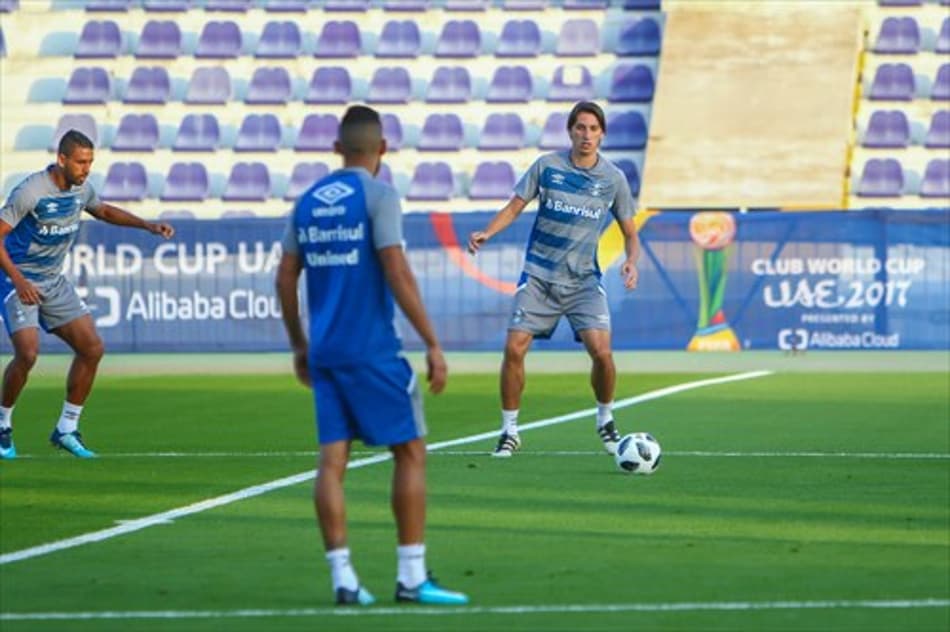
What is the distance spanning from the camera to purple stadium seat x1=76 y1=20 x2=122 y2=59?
2029 inches

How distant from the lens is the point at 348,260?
8664mm

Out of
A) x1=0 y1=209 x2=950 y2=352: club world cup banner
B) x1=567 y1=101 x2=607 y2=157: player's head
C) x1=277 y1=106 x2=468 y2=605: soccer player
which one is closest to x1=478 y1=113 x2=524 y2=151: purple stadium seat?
x1=0 y1=209 x2=950 y2=352: club world cup banner

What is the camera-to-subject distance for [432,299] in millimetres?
35156

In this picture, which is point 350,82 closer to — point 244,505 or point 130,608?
point 244,505

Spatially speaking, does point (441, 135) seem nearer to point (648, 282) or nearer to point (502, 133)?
point (502, 133)

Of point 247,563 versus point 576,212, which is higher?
point 576,212

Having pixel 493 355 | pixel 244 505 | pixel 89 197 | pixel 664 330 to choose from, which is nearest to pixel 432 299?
pixel 493 355

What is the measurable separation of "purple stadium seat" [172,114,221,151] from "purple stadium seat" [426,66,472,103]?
4667 mm

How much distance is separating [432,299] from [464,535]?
2431 centimetres

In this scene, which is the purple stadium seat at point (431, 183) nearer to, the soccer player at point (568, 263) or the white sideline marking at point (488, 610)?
the soccer player at point (568, 263)

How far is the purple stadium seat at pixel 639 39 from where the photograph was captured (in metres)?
50.0

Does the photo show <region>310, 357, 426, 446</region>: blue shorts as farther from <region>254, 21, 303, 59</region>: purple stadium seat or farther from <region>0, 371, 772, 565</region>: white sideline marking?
<region>254, 21, 303, 59</region>: purple stadium seat

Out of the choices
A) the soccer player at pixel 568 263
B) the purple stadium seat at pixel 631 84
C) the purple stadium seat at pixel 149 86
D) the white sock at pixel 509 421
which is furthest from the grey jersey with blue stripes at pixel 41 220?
the purple stadium seat at pixel 149 86

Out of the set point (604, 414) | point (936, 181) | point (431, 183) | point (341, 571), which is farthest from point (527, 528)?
point (431, 183)
